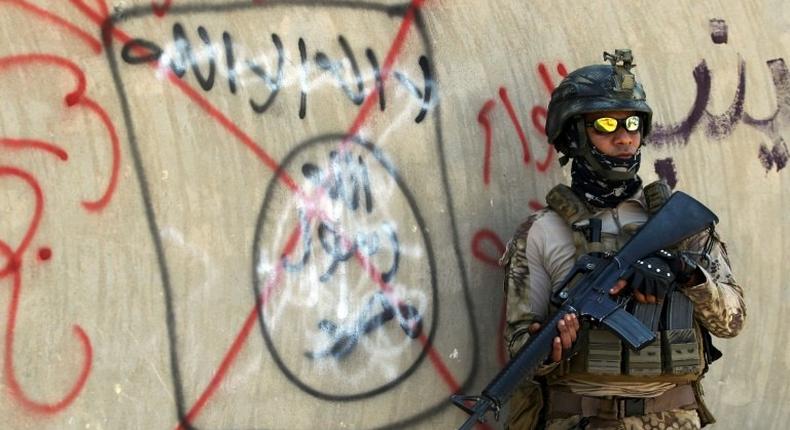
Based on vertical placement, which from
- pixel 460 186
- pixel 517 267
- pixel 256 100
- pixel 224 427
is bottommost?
pixel 224 427

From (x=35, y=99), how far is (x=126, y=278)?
0.60 m

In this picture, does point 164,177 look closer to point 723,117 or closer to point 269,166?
point 269,166

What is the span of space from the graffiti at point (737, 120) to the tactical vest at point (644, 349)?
3.52 feet

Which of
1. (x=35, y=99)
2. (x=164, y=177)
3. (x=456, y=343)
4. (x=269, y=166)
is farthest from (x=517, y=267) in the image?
(x=35, y=99)

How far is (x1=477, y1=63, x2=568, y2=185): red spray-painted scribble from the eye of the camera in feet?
15.6

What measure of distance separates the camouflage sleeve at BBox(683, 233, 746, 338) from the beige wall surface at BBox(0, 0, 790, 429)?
809mm

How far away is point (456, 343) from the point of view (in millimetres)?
4652

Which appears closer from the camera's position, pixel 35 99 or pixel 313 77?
pixel 35 99

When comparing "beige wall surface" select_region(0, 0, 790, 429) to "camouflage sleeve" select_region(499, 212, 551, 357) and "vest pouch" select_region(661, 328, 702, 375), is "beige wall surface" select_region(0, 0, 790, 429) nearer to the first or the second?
"camouflage sleeve" select_region(499, 212, 551, 357)

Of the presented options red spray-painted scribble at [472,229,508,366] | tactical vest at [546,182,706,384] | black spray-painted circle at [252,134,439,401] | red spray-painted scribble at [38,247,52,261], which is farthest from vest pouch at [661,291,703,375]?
red spray-painted scribble at [38,247,52,261]

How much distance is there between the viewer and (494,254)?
474 centimetres

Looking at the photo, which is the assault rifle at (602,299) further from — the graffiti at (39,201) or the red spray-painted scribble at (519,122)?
the graffiti at (39,201)

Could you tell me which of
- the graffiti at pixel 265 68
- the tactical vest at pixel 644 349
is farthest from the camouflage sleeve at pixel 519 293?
the graffiti at pixel 265 68

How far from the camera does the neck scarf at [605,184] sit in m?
4.18
